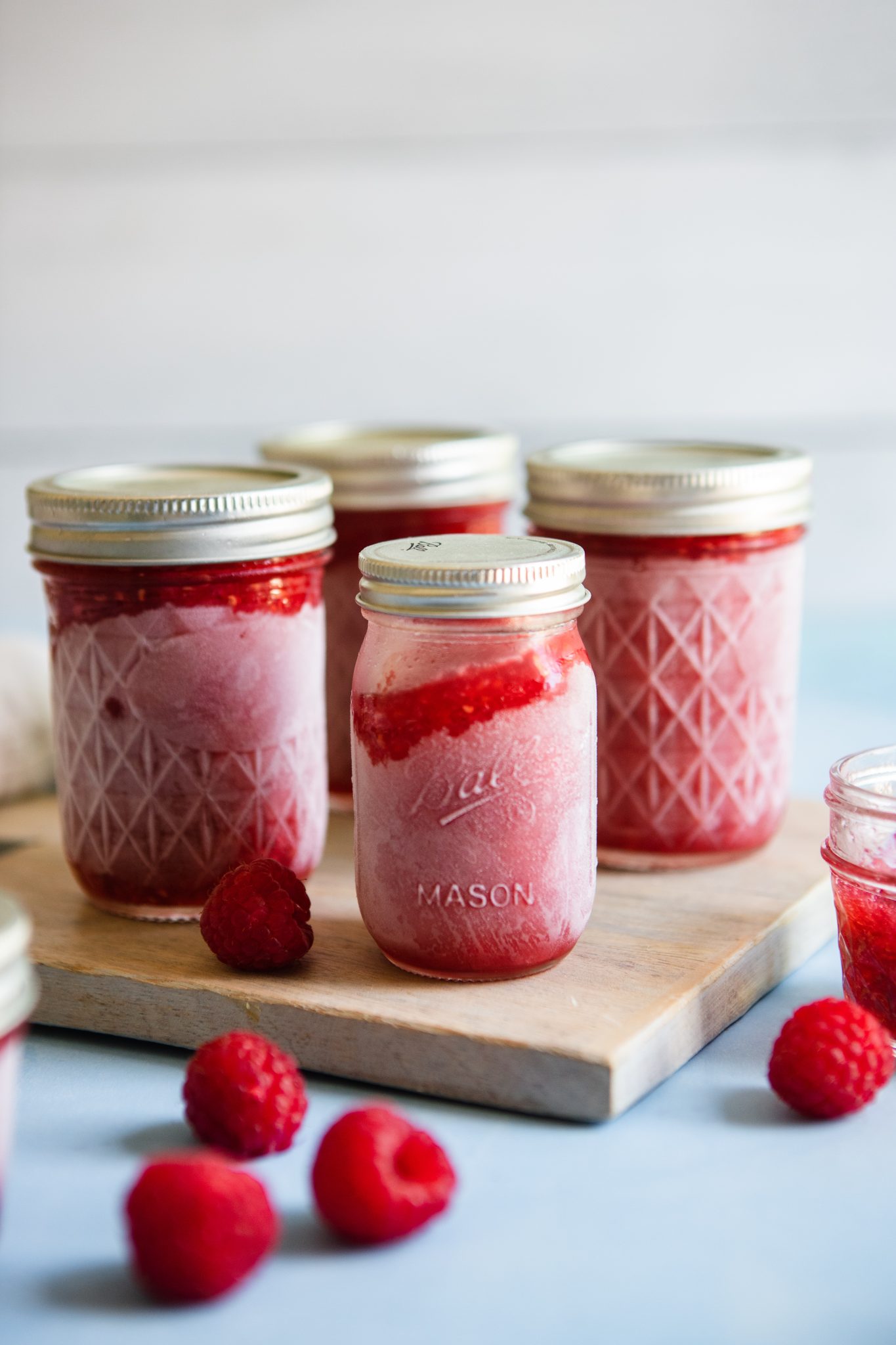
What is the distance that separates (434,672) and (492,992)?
187 mm

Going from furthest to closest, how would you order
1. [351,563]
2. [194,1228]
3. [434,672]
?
[351,563] → [434,672] → [194,1228]

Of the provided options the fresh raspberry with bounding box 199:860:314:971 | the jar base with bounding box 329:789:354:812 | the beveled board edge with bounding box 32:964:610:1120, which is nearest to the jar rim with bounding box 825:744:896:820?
the beveled board edge with bounding box 32:964:610:1120

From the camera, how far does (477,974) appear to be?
0.89m

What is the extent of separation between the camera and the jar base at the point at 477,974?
89cm

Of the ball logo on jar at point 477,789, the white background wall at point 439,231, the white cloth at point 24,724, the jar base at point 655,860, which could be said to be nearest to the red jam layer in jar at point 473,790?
the ball logo on jar at point 477,789

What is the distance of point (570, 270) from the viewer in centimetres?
212

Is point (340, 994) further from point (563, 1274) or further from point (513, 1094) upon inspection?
point (563, 1274)

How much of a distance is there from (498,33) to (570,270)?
32cm

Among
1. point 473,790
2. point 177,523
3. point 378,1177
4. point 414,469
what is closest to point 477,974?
point 473,790

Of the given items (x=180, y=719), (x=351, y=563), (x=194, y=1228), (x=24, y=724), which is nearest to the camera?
(x=194, y=1228)

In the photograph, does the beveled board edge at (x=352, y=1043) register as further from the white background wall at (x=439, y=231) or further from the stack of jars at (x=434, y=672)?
the white background wall at (x=439, y=231)

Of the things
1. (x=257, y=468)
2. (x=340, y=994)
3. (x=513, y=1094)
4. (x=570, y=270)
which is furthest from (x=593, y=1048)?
(x=570, y=270)

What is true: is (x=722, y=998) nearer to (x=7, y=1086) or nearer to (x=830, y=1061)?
(x=830, y=1061)

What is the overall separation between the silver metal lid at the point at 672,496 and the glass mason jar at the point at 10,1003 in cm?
53
